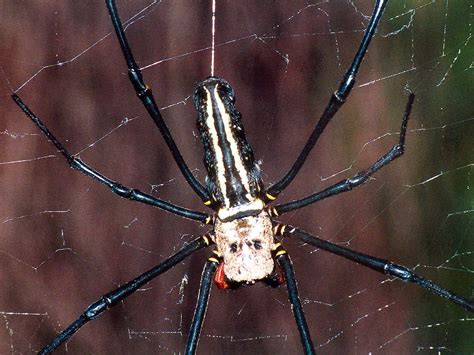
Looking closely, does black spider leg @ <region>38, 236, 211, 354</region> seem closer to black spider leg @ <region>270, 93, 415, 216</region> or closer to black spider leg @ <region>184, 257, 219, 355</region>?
black spider leg @ <region>184, 257, 219, 355</region>

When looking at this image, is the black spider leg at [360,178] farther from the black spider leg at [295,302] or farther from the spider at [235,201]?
the black spider leg at [295,302]

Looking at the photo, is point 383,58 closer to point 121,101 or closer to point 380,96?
point 380,96

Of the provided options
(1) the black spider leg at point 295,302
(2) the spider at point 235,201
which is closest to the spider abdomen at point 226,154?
(2) the spider at point 235,201

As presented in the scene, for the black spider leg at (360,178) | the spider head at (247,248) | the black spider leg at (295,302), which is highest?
the black spider leg at (360,178)

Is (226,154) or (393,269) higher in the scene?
(226,154)

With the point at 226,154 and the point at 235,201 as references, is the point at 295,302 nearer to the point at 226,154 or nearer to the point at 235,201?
the point at 235,201

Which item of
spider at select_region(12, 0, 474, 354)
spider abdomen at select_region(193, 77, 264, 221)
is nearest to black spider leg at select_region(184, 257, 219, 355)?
spider at select_region(12, 0, 474, 354)

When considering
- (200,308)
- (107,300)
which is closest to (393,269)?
(200,308)
